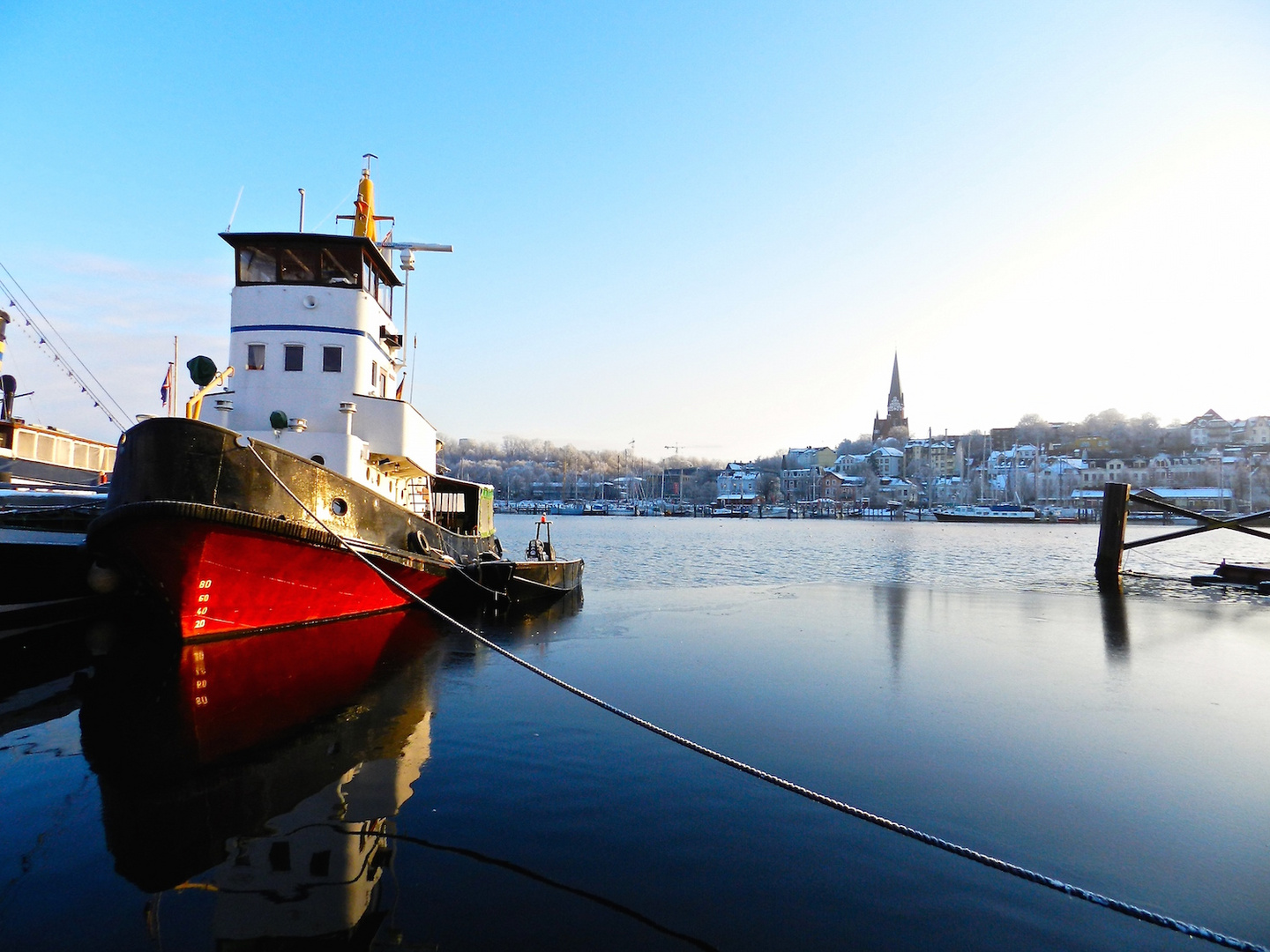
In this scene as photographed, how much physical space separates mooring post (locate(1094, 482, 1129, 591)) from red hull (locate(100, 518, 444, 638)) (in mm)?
26371

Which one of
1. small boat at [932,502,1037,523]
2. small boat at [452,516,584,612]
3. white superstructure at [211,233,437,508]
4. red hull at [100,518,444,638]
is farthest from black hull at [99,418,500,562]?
small boat at [932,502,1037,523]

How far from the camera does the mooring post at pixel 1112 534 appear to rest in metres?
25.8

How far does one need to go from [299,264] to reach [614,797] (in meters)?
12.8

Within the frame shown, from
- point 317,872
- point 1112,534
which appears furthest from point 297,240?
point 1112,534

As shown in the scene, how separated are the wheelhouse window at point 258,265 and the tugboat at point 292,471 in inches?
1.3

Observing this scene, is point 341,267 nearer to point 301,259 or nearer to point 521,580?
point 301,259

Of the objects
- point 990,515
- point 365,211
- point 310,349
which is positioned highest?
point 365,211

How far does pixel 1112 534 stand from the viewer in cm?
2688

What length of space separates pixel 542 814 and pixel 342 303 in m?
12.0

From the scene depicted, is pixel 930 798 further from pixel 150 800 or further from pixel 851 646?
pixel 851 646

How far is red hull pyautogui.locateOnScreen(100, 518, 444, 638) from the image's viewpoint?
9.74 meters

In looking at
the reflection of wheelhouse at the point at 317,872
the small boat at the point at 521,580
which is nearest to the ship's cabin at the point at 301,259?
the small boat at the point at 521,580

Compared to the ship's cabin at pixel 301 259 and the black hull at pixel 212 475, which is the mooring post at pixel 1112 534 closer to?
the ship's cabin at pixel 301 259

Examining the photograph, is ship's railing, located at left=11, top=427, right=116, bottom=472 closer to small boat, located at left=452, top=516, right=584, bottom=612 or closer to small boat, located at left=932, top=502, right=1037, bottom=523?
small boat, located at left=452, top=516, right=584, bottom=612
